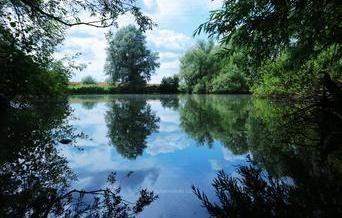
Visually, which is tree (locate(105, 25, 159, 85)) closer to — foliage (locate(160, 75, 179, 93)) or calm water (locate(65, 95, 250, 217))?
foliage (locate(160, 75, 179, 93))

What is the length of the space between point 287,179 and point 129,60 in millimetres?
62577

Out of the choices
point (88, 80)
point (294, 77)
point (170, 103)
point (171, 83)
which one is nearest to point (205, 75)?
point (171, 83)

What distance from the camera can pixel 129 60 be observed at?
220 ft

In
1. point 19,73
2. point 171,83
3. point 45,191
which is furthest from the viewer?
point 171,83

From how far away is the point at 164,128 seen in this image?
47.1 feet

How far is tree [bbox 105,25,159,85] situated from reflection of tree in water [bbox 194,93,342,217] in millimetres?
56643

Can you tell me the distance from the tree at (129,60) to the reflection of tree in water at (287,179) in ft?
186

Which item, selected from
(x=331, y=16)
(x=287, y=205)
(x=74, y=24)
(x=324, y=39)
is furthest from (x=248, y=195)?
(x=74, y=24)

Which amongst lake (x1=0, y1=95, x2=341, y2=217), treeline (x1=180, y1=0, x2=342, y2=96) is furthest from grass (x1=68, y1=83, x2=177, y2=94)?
treeline (x1=180, y1=0, x2=342, y2=96)

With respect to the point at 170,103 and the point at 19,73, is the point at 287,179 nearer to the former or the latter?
the point at 19,73

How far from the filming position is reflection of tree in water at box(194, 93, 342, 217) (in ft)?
12.7

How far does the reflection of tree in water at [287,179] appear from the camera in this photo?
152 inches

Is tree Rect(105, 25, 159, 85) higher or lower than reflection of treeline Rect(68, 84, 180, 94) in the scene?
higher

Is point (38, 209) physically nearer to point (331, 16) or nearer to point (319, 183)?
point (319, 183)
